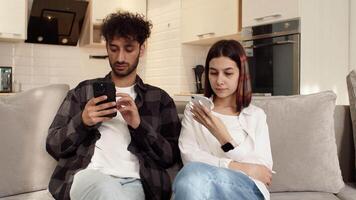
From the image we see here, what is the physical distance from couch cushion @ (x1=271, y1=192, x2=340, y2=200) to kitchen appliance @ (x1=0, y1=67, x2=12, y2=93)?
298cm

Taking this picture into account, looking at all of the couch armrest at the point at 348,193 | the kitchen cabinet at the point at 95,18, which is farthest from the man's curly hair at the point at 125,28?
the kitchen cabinet at the point at 95,18

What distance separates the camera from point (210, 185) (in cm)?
129

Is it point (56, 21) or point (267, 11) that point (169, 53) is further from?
point (267, 11)

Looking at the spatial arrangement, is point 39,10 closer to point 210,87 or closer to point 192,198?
point 210,87

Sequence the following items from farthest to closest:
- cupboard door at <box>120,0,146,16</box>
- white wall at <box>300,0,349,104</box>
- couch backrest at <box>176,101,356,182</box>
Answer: cupboard door at <box>120,0,146,16</box> → white wall at <box>300,0,349,104</box> → couch backrest at <box>176,101,356,182</box>

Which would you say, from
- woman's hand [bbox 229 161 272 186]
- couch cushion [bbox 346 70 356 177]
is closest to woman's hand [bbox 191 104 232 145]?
woman's hand [bbox 229 161 272 186]

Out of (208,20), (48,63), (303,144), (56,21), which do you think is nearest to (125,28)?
(303,144)

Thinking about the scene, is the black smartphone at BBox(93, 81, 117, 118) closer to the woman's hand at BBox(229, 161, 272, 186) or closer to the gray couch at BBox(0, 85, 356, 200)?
the gray couch at BBox(0, 85, 356, 200)

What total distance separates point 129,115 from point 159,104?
246 mm

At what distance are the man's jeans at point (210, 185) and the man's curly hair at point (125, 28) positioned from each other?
0.76m

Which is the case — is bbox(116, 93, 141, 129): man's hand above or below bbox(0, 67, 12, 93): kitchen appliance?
below

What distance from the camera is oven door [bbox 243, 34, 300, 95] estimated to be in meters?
2.96

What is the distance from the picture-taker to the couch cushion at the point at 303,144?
182 centimetres

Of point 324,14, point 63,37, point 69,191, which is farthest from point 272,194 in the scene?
point 63,37
